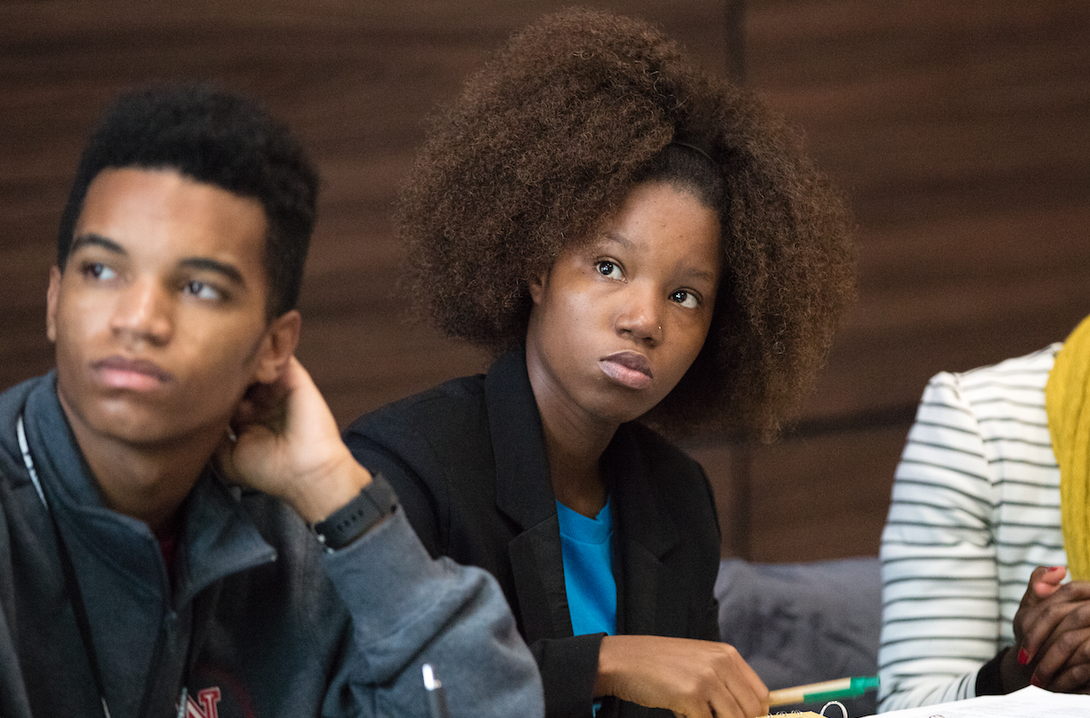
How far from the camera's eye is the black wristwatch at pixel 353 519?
965mm

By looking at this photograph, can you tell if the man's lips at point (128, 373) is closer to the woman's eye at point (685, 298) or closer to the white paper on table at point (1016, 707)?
the woman's eye at point (685, 298)

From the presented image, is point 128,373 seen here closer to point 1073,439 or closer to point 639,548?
point 639,548

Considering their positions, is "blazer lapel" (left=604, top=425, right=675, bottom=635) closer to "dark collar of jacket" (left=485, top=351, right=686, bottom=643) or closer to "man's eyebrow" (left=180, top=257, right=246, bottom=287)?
"dark collar of jacket" (left=485, top=351, right=686, bottom=643)

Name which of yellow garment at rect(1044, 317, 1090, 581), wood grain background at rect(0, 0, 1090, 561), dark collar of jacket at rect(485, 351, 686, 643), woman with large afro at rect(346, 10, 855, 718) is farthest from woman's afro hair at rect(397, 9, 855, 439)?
wood grain background at rect(0, 0, 1090, 561)

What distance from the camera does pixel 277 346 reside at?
97cm

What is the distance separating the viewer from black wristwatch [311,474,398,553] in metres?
0.97

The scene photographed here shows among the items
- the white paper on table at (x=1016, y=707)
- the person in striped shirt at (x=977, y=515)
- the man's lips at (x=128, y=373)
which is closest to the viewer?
the man's lips at (x=128, y=373)

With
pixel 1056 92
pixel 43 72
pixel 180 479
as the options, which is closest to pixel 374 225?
pixel 43 72

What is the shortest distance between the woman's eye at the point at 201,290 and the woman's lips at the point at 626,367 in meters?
0.47

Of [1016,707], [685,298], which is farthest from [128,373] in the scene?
[1016,707]

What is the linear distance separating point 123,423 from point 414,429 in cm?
43

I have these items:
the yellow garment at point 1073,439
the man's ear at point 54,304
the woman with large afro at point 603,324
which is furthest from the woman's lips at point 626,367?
the yellow garment at point 1073,439

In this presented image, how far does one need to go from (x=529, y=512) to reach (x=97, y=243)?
0.57 meters

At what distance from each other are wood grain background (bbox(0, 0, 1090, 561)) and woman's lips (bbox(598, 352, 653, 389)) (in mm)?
943
